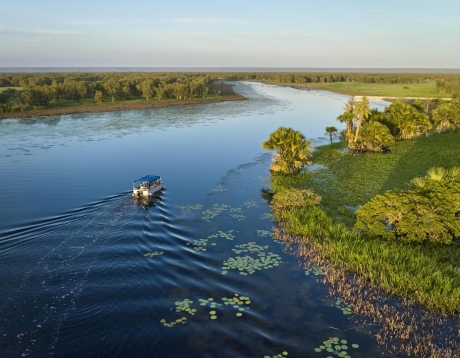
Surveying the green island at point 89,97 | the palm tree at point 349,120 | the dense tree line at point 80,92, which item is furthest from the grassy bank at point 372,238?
the dense tree line at point 80,92

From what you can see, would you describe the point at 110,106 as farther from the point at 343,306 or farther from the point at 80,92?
the point at 343,306

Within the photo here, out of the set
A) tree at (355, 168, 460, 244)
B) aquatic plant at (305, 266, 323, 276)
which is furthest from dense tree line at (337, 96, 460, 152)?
aquatic plant at (305, 266, 323, 276)

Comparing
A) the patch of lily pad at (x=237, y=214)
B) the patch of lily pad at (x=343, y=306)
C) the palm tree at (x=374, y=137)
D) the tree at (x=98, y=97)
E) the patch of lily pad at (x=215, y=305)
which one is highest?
the tree at (x=98, y=97)

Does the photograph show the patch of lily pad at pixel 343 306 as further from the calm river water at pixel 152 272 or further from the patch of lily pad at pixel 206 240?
the patch of lily pad at pixel 206 240

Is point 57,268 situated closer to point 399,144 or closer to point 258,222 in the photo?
point 258,222

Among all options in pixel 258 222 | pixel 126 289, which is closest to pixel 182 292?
pixel 126 289

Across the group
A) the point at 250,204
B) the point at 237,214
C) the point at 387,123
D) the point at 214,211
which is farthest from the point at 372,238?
the point at 387,123
